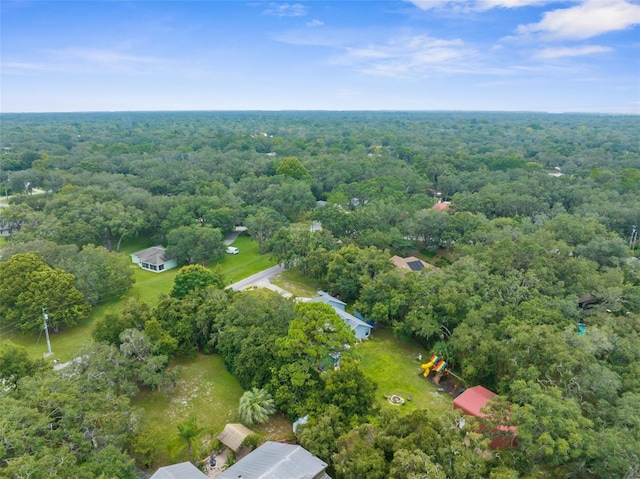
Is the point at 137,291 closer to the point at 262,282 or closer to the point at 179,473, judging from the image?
the point at 262,282

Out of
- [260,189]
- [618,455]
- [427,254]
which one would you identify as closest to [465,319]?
[618,455]

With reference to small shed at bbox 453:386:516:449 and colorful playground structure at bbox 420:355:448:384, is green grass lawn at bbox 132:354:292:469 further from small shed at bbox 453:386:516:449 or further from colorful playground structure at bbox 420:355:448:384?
colorful playground structure at bbox 420:355:448:384

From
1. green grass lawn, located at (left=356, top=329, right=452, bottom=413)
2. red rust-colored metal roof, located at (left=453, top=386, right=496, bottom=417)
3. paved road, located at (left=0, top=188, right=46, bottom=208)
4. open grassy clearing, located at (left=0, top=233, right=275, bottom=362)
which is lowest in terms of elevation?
green grass lawn, located at (left=356, top=329, right=452, bottom=413)

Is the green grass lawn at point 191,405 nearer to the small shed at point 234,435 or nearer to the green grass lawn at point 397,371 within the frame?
the small shed at point 234,435

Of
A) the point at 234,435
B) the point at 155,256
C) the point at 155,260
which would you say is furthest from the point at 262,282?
the point at 234,435

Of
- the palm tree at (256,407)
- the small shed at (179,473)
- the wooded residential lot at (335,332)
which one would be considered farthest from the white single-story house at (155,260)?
the small shed at (179,473)

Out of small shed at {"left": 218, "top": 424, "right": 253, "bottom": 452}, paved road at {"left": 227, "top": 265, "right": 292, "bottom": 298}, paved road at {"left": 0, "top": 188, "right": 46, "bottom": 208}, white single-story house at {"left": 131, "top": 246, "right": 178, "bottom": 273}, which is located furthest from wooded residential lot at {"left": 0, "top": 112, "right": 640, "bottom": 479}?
paved road at {"left": 0, "top": 188, "right": 46, "bottom": 208}
